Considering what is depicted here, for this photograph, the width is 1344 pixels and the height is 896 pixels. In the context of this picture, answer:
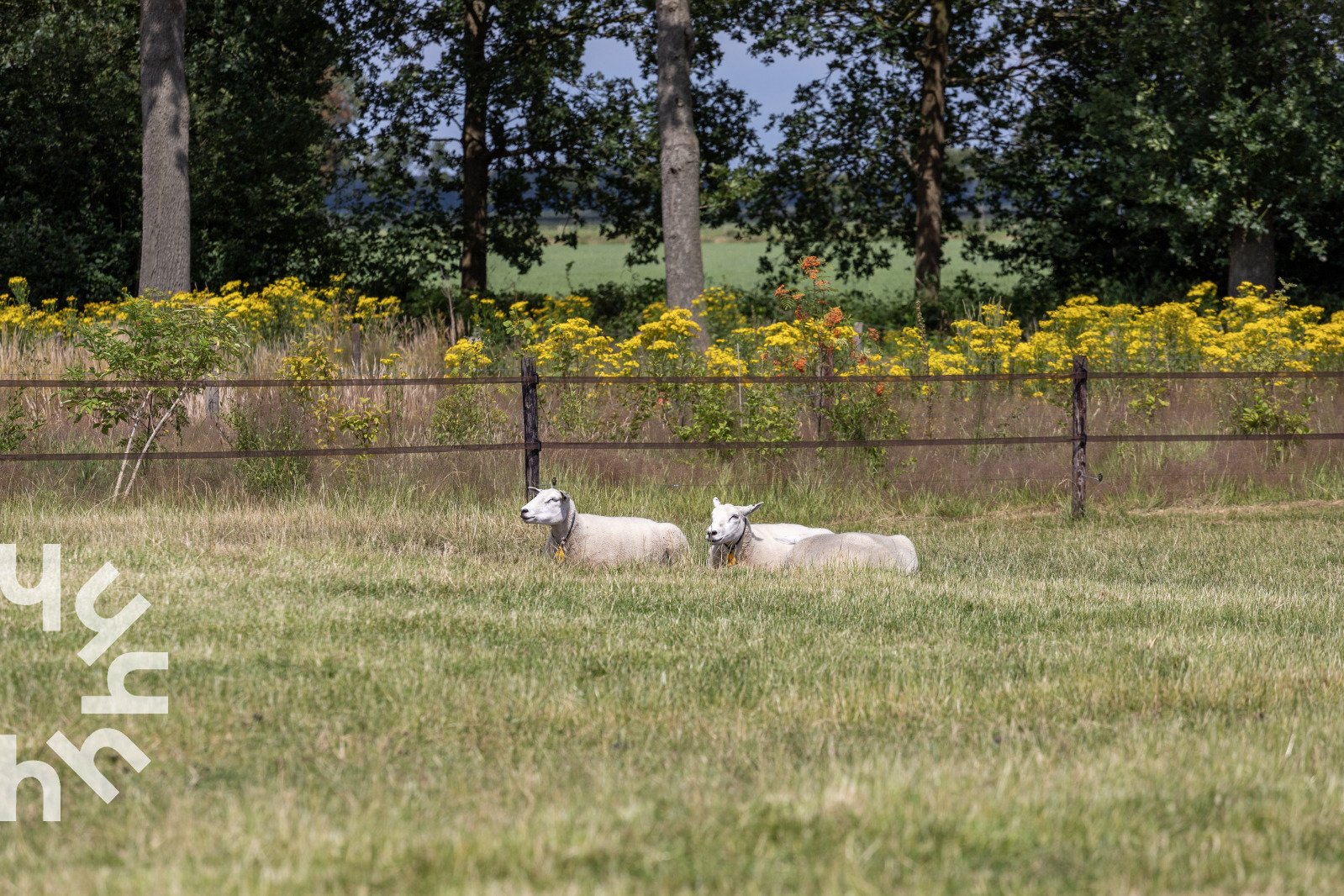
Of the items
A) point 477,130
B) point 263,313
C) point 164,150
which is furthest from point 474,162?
point 263,313

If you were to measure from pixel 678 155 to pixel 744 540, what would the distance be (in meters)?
9.81

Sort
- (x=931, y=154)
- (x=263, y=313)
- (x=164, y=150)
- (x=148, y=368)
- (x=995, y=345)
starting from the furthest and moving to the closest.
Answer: (x=931, y=154) < (x=164, y=150) < (x=263, y=313) < (x=995, y=345) < (x=148, y=368)

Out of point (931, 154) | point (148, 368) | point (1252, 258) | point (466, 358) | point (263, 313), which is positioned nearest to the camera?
point (148, 368)

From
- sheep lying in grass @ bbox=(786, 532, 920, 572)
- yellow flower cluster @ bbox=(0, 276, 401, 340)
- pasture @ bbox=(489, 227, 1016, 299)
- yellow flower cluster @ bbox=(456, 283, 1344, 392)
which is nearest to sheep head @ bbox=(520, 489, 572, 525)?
sheep lying in grass @ bbox=(786, 532, 920, 572)

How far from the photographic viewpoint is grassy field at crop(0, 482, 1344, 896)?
13.0 ft

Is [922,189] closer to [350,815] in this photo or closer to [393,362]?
[393,362]

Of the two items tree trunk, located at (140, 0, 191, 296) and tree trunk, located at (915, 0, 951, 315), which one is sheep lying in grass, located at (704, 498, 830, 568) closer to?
tree trunk, located at (140, 0, 191, 296)

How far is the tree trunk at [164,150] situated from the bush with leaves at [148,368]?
6.22 metres

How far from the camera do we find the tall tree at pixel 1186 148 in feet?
69.8

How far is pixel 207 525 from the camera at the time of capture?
10367mm

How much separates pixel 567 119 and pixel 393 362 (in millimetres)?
13618

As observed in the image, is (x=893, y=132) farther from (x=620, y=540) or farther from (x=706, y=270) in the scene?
(x=706, y=270)

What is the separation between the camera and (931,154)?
1024 inches

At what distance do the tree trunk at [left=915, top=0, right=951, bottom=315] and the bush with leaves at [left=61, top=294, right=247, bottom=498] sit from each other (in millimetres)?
16074
